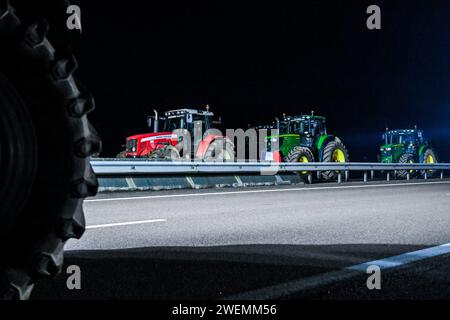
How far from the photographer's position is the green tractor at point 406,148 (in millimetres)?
28802

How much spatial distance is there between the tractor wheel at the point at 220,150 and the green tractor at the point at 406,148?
1255cm

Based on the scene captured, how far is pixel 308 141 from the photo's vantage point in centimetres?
2148

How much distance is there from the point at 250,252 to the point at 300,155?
51.3 feet

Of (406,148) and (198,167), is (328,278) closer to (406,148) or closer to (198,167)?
(198,167)

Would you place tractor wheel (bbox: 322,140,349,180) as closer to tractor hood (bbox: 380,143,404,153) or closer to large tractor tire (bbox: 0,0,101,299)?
tractor hood (bbox: 380,143,404,153)

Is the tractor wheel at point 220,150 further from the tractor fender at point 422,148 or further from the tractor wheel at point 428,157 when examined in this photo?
the tractor fender at point 422,148

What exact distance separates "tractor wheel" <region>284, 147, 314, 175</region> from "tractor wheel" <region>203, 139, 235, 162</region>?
2.14 metres

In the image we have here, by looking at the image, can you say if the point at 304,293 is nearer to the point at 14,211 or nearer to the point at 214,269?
the point at 214,269

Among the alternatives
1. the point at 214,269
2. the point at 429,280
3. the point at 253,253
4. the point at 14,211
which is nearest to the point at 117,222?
the point at 253,253

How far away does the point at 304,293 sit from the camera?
3082 mm

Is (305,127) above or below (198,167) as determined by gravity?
above

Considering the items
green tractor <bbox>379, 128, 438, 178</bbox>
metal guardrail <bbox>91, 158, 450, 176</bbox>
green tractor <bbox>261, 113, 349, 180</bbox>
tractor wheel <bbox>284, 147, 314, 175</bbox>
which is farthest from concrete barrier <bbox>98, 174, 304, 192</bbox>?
green tractor <bbox>379, 128, 438, 178</bbox>

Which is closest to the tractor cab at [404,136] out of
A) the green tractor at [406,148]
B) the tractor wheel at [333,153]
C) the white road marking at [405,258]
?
the green tractor at [406,148]

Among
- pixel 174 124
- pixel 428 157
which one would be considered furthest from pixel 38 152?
pixel 428 157
